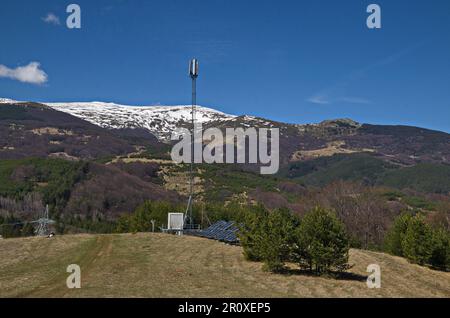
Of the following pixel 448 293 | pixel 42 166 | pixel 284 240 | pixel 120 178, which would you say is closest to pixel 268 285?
pixel 284 240

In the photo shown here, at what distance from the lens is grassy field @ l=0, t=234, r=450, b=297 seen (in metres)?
23.0

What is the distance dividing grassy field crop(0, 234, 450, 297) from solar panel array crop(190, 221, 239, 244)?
1.71m

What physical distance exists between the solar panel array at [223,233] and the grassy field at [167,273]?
67.3 inches

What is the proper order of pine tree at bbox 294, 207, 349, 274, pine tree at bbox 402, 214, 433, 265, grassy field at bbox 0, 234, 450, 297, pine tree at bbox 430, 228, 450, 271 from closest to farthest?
grassy field at bbox 0, 234, 450, 297, pine tree at bbox 294, 207, 349, 274, pine tree at bbox 430, 228, 450, 271, pine tree at bbox 402, 214, 433, 265

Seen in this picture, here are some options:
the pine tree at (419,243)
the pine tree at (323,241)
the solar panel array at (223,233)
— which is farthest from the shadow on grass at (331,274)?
the solar panel array at (223,233)

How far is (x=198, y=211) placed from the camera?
79.7m

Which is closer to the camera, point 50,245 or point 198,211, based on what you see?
point 50,245

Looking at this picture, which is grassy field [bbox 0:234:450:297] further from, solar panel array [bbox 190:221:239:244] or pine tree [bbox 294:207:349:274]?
solar panel array [bbox 190:221:239:244]

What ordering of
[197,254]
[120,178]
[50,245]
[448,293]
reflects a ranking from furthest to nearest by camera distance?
[120,178]
[50,245]
[197,254]
[448,293]

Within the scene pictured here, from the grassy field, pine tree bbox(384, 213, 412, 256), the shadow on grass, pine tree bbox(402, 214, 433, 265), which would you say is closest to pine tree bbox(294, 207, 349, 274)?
the shadow on grass

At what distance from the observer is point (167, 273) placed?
2812cm

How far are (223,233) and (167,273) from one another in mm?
20622
